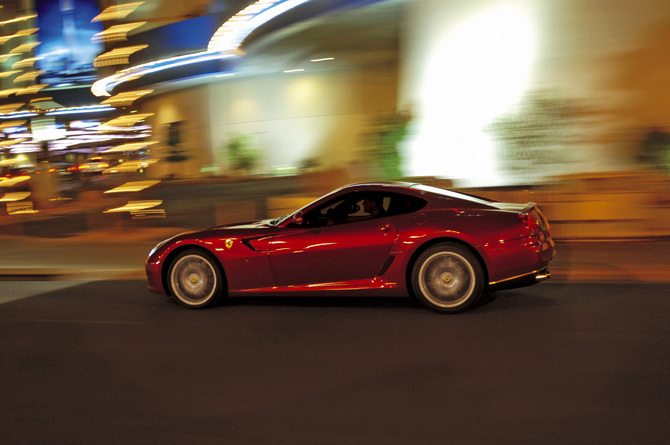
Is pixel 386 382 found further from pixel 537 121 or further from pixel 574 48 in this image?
pixel 574 48

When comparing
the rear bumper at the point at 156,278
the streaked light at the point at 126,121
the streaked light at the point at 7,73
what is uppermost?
the streaked light at the point at 7,73

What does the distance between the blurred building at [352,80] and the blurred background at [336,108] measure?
0.04m

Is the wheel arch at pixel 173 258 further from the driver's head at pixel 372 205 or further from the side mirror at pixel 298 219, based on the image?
the driver's head at pixel 372 205

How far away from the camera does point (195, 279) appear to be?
6602 millimetres

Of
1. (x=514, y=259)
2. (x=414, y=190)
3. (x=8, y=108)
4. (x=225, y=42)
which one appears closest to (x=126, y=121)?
(x=225, y=42)

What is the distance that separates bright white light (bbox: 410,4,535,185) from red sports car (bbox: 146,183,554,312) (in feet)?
26.3

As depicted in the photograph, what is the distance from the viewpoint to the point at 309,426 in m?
3.51

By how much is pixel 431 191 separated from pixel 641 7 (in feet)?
34.1

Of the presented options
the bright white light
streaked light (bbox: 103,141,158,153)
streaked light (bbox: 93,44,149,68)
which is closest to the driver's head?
the bright white light

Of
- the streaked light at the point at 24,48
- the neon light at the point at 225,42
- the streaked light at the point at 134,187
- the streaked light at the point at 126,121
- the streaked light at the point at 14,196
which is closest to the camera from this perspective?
the neon light at the point at 225,42

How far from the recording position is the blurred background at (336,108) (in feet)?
38.3

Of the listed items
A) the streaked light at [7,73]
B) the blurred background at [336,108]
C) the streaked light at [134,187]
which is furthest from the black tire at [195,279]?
the streaked light at [7,73]

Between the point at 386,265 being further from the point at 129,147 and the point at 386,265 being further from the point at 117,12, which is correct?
the point at 117,12

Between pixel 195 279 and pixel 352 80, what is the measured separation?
12.5 m
